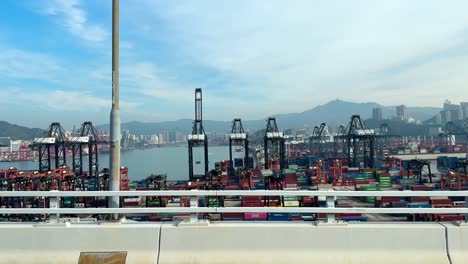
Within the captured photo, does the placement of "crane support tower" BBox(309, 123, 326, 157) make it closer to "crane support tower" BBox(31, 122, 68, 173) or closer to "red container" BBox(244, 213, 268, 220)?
"crane support tower" BBox(31, 122, 68, 173)

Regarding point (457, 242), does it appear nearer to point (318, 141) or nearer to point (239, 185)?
point (239, 185)

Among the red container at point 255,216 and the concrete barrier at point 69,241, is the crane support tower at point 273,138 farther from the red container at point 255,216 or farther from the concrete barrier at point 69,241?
the concrete barrier at point 69,241

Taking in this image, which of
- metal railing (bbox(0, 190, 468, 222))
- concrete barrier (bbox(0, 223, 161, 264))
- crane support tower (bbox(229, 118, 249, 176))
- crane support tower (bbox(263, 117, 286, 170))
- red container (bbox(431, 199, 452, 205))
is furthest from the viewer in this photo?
crane support tower (bbox(263, 117, 286, 170))

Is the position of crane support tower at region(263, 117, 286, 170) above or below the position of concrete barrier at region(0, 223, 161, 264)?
above

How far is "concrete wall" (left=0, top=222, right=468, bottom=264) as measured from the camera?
6.19 meters

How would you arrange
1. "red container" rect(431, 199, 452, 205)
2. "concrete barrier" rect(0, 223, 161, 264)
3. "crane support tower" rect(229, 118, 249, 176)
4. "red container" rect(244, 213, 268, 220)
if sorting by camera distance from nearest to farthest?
"concrete barrier" rect(0, 223, 161, 264)
"red container" rect(244, 213, 268, 220)
"red container" rect(431, 199, 452, 205)
"crane support tower" rect(229, 118, 249, 176)

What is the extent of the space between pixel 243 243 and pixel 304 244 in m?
1.01

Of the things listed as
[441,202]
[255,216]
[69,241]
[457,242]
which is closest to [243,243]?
[69,241]

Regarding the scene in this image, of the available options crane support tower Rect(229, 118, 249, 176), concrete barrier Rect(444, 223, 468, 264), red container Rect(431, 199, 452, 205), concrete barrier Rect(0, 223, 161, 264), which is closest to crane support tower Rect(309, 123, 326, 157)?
crane support tower Rect(229, 118, 249, 176)

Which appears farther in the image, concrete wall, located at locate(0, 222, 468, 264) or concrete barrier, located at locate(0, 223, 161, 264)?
concrete barrier, located at locate(0, 223, 161, 264)

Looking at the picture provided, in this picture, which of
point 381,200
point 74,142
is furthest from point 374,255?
point 74,142

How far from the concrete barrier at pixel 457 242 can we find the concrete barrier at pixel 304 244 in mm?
101

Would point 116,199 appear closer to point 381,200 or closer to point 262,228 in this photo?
point 262,228

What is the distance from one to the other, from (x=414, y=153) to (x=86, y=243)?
177 m
